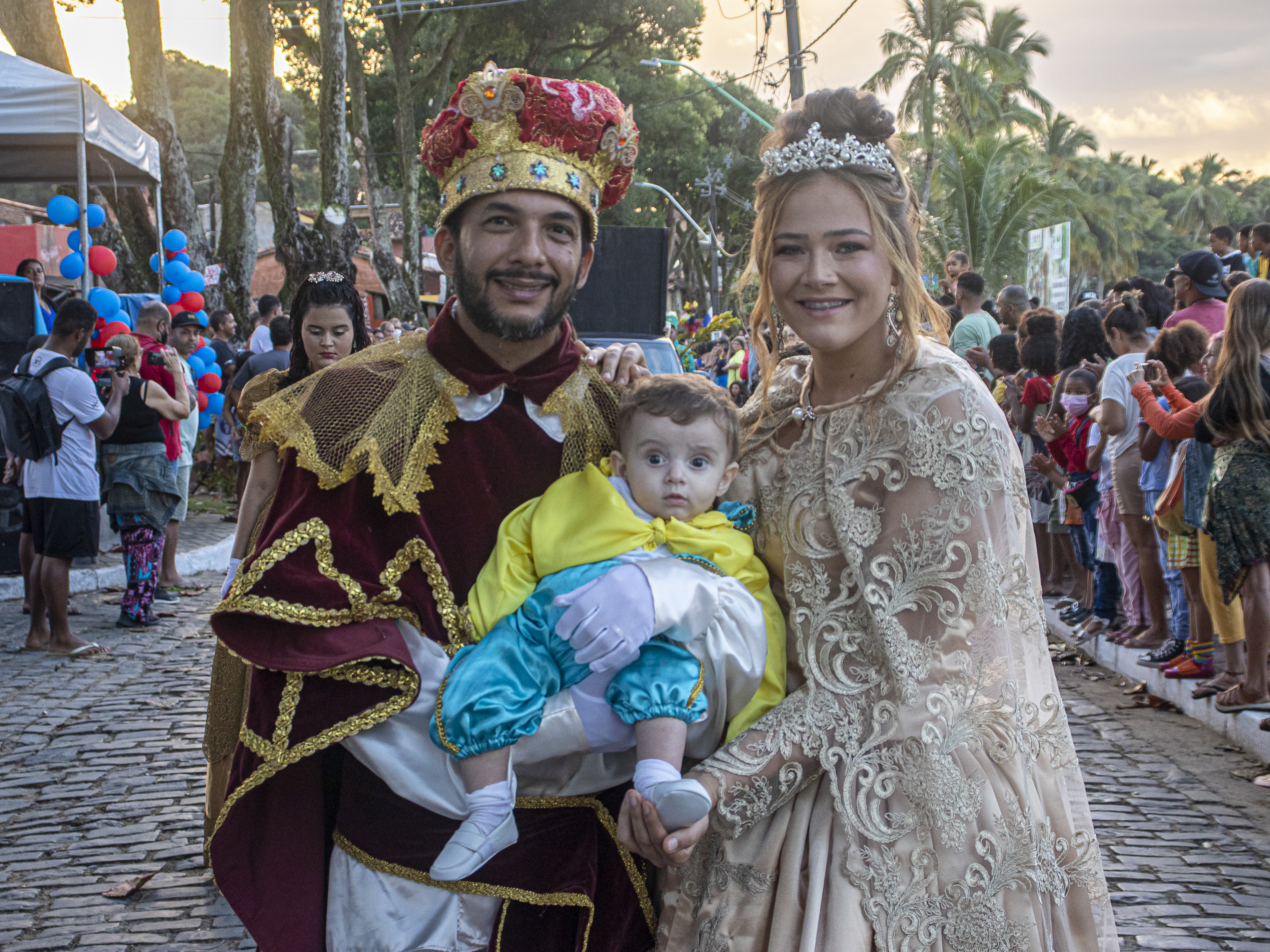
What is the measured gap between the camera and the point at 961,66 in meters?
38.1

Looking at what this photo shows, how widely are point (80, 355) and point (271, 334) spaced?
62.9 inches

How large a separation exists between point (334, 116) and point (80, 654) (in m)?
11.7

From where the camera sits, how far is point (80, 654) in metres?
7.68

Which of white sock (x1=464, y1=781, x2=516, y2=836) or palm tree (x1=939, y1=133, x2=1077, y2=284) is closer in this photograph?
white sock (x1=464, y1=781, x2=516, y2=836)

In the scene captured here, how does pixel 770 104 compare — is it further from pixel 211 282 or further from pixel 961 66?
pixel 211 282

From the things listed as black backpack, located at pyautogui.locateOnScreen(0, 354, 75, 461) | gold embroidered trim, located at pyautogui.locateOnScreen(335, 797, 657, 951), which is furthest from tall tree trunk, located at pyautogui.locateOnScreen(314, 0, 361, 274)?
gold embroidered trim, located at pyautogui.locateOnScreen(335, 797, 657, 951)

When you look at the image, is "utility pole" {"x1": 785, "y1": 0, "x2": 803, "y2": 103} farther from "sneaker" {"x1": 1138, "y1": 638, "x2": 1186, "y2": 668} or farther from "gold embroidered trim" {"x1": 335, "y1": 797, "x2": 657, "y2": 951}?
"gold embroidered trim" {"x1": 335, "y1": 797, "x2": 657, "y2": 951}

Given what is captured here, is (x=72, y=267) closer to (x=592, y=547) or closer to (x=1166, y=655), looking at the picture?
(x=1166, y=655)

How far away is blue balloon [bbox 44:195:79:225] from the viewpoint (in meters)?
11.7

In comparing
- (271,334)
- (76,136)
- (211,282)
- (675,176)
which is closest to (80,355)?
(271,334)

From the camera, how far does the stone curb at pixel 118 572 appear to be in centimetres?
952

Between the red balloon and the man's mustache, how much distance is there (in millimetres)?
10348

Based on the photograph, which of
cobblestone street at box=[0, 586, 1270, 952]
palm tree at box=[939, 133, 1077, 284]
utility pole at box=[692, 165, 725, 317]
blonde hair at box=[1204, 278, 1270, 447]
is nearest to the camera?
cobblestone street at box=[0, 586, 1270, 952]

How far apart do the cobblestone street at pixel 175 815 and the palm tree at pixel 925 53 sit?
33.9 meters
